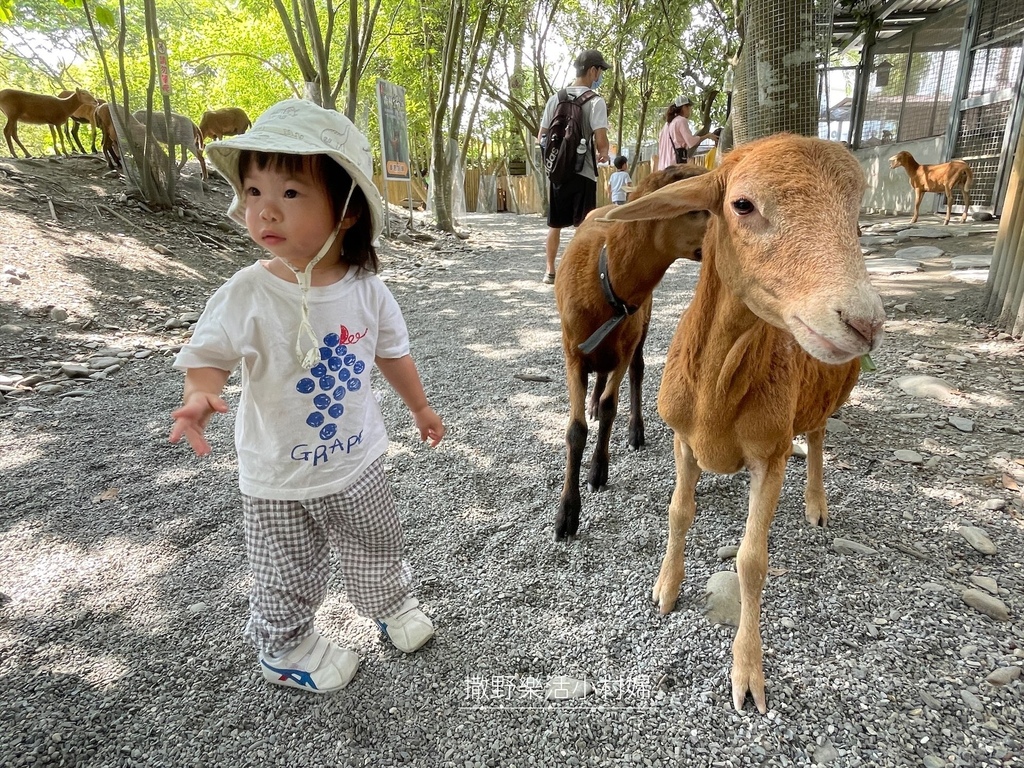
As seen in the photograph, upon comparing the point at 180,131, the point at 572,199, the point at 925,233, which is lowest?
the point at 925,233

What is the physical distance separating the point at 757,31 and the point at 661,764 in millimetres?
4466

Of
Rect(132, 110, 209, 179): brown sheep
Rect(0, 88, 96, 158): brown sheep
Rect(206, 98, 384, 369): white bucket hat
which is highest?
Rect(0, 88, 96, 158): brown sheep

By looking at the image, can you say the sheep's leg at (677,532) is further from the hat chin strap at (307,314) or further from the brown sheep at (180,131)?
the brown sheep at (180,131)

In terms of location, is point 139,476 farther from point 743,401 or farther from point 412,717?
Answer: point 743,401

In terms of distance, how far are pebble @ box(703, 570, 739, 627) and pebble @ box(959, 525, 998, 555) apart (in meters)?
1.05

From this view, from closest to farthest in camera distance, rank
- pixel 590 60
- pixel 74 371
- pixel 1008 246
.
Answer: pixel 1008 246 → pixel 74 371 → pixel 590 60

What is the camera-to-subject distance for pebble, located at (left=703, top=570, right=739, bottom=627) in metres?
2.12

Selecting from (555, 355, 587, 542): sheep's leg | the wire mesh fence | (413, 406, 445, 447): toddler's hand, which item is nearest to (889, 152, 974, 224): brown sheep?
the wire mesh fence

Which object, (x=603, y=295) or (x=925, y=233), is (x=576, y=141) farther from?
(x=925, y=233)

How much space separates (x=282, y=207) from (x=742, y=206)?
1.26 metres

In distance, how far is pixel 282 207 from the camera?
1.53 meters

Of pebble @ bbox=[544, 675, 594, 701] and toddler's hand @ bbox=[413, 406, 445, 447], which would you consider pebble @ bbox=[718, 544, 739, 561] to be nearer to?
pebble @ bbox=[544, 675, 594, 701]

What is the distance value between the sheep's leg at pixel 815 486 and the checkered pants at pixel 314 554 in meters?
1.95

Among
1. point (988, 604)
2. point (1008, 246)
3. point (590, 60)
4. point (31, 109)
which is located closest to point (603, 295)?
point (988, 604)
